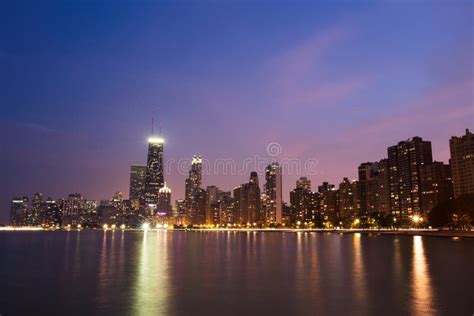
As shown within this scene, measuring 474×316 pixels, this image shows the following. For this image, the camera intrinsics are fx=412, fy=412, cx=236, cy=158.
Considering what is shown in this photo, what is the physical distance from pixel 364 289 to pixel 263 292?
6523 mm

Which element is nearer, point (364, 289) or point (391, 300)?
point (391, 300)

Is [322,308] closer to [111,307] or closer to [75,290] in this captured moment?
[111,307]

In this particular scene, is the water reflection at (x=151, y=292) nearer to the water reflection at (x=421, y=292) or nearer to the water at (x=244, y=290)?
the water at (x=244, y=290)

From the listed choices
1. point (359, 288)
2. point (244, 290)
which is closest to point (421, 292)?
point (359, 288)

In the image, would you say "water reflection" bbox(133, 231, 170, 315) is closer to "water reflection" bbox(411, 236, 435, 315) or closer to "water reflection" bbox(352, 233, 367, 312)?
"water reflection" bbox(352, 233, 367, 312)

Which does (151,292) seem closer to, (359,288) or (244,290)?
(244,290)

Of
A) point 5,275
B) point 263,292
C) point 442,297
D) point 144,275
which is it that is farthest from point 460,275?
point 5,275

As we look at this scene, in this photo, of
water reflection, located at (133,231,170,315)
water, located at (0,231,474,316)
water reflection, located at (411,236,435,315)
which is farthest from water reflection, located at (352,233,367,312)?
water reflection, located at (133,231,170,315)

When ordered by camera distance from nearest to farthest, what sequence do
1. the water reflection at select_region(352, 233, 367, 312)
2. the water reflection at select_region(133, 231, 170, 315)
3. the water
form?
the water reflection at select_region(133, 231, 170, 315)
the water
the water reflection at select_region(352, 233, 367, 312)

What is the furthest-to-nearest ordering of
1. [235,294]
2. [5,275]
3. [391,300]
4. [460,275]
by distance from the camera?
[5,275]
[460,275]
[235,294]
[391,300]

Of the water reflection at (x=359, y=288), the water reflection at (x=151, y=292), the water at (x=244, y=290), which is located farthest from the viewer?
the water reflection at (x=359, y=288)

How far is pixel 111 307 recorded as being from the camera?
2144 centimetres

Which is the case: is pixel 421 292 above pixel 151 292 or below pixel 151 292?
above

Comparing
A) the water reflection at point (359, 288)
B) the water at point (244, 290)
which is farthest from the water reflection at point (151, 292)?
the water reflection at point (359, 288)
